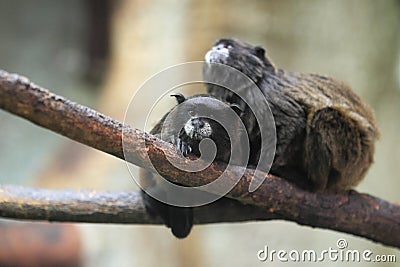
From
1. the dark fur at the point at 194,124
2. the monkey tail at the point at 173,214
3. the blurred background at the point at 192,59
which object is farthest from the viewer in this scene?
the blurred background at the point at 192,59

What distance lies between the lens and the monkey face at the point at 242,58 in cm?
291

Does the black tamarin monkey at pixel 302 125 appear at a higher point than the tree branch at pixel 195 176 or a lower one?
higher

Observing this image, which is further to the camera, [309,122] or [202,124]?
[309,122]

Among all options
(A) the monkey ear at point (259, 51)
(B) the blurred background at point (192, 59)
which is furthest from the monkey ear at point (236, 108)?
(B) the blurred background at point (192, 59)

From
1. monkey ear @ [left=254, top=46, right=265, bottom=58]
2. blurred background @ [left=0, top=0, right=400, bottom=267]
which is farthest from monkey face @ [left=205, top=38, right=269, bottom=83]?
blurred background @ [left=0, top=0, right=400, bottom=267]

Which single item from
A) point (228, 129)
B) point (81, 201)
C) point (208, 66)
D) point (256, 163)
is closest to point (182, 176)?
point (228, 129)

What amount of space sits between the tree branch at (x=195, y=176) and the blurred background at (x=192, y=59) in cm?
217

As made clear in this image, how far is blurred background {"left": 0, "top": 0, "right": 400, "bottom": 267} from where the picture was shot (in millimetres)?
5008

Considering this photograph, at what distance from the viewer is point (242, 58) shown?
2.93 meters

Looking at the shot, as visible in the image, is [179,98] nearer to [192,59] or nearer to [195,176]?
[195,176]

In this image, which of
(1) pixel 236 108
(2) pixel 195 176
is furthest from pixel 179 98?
(2) pixel 195 176

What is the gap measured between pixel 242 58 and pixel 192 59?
85.1 inches

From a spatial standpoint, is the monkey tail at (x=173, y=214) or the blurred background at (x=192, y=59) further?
the blurred background at (x=192, y=59)

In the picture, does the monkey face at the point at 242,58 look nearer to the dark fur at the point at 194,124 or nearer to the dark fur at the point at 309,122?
the dark fur at the point at 309,122
